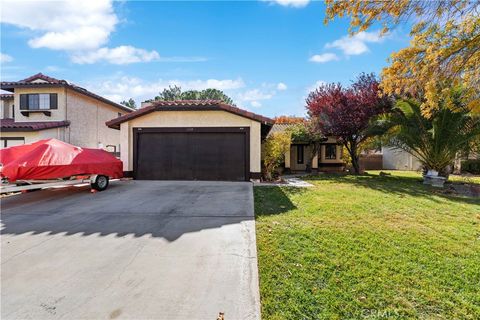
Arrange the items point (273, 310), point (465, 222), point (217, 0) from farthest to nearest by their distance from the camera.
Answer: point (217, 0) → point (465, 222) → point (273, 310)

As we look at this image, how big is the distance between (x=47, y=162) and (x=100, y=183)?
1.87 m

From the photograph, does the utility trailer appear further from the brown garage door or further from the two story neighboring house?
the two story neighboring house

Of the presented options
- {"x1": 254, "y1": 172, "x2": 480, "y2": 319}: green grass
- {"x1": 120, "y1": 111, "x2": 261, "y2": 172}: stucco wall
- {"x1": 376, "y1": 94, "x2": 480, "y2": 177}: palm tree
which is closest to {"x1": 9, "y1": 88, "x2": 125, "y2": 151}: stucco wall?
{"x1": 120, "y1": 111, "x2": 261, "y2": 172}: stucco wall

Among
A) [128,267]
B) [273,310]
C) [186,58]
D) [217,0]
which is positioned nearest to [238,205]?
[128,267]

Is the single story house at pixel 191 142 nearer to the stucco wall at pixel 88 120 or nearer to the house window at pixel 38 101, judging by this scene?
the stucco wall at pixel 88 120

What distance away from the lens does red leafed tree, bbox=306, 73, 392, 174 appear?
1430 cm

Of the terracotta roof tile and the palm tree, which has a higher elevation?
the terracotta roof tile

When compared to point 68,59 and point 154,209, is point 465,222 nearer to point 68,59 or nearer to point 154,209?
point 154,209

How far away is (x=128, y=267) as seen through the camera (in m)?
3.53

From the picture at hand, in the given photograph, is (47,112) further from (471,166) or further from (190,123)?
(471,166)

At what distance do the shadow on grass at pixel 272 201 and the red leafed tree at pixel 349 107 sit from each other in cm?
713

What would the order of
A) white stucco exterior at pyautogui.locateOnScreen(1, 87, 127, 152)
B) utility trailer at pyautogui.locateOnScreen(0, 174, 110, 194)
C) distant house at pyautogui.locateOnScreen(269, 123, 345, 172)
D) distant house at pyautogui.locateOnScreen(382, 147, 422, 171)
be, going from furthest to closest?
distant house at pyautogui.locateOnScreen(382, 147, 422, 171)
distant house at pyautogui.locateOnScreen(269, 123, 345, 172)
white stucco exterior at pyautogui.locateOnScreen(1, 87, 127, 152)
utility trailer at pyautogui.locateOnScreen(0, 174, 110, 194)

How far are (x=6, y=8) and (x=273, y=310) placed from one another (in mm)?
10278

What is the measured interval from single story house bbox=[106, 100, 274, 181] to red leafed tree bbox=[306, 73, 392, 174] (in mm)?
5030
